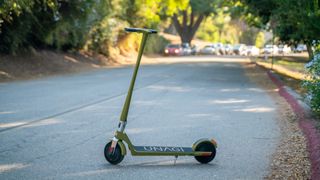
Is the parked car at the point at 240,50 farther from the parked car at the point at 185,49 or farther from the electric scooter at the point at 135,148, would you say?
the electric scooter at the point at 135,148

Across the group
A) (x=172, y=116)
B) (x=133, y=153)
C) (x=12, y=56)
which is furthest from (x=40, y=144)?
(x=12, y=56)

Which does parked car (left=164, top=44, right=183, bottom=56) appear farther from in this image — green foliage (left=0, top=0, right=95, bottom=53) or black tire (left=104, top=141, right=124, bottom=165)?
black tire (left=104, top=141, right=124, bottom=165)

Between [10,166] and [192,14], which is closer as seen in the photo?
[10,166]

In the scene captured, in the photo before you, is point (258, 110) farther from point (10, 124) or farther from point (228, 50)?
point (228, 50)

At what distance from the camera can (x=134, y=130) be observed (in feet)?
30.4

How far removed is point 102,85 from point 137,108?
256 inches

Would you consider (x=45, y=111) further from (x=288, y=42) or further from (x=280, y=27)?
(x=288, y=42)

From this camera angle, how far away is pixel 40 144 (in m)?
7.83

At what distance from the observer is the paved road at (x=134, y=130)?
21.1 ft

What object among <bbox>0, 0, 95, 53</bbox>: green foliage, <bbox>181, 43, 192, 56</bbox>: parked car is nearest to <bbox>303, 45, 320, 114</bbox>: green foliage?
<bbox>0, 0, 95, 53</bbox>: green foliage

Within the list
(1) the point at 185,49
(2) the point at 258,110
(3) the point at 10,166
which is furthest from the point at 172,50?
(3) the point at 10,166

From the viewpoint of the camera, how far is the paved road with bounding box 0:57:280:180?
254 inches

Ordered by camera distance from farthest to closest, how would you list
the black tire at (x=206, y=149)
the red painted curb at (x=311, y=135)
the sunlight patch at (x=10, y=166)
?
the black tire at (x=206, y=149) → the red painted curb at (x=311, y=135) → the sunlight patch at (x=10, y=166)

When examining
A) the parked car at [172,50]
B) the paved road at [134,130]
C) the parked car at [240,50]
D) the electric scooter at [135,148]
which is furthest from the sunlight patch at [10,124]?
the parked car at [240,50]
